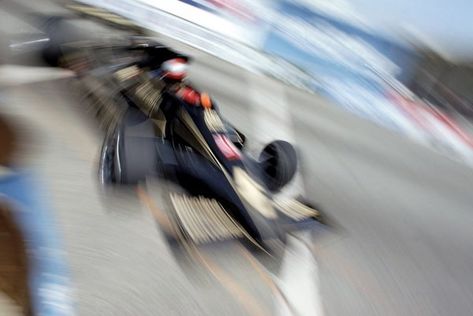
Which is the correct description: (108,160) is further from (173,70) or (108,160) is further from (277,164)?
(277,164)

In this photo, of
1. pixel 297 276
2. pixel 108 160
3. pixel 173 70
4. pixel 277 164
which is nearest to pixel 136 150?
pixel 108 160

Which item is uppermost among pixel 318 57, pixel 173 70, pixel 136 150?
pixel 318 57

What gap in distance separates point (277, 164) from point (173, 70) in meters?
0.60

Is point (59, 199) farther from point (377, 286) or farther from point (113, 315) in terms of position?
point (377, 286)

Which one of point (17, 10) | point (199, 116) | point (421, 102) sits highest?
point (421, 102)

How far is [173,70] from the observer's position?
8.04 feet

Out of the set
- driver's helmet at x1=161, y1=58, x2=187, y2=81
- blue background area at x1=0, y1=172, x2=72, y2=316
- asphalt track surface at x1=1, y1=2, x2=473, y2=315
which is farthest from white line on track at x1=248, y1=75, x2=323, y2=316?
blue background area at x1=0, y1=172, x2=72, y2=316

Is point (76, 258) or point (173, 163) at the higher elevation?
point (173, 163)

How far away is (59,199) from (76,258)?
1.02ft

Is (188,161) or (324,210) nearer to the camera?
(188,161)

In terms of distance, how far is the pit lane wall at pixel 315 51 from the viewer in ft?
11.0

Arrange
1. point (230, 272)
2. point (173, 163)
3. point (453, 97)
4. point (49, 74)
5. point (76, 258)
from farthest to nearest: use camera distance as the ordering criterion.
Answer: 1. point (453, 97)
2. point (49, 74)
3. point (173, 163)
4. point (230, 272)
5. point (76, 258)

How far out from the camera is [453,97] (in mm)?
3305

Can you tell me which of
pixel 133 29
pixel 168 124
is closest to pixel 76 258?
pixel 168 124
